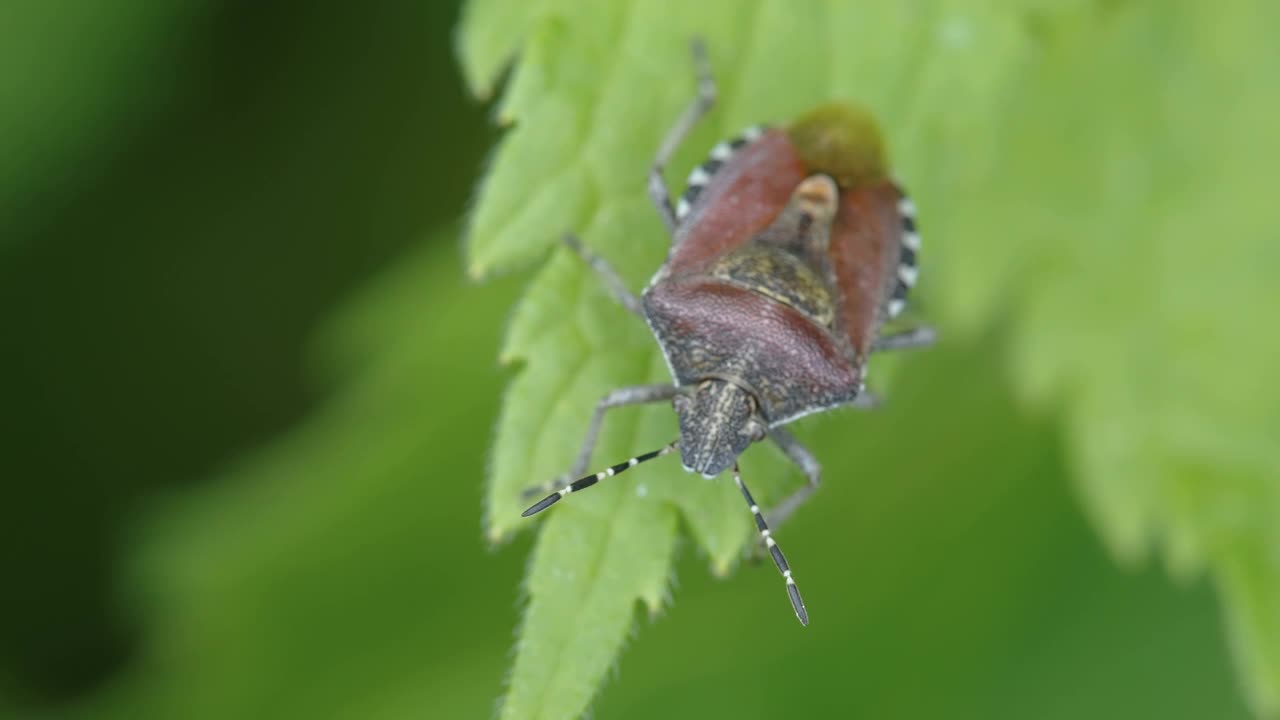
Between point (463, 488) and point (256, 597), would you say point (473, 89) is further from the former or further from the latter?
point (256, 597)

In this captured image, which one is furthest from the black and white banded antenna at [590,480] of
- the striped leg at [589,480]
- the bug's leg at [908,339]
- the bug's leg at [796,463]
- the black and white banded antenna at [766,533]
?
the bug's leg at [908,339]

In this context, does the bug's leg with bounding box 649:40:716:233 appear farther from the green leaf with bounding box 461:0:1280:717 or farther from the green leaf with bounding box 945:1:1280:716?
the green leaf with bounding box 945:1:1280:716

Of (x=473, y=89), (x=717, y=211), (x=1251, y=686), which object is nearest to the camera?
(x=473, y=89)

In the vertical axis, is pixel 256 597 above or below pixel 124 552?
below

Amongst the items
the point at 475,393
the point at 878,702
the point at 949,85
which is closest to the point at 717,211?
the point at 949,85

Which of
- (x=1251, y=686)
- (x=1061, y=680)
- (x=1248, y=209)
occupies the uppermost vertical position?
(x=1248, y=209)

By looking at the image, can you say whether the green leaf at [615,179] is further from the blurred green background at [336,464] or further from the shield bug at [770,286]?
the blurred green background at [336,464]
